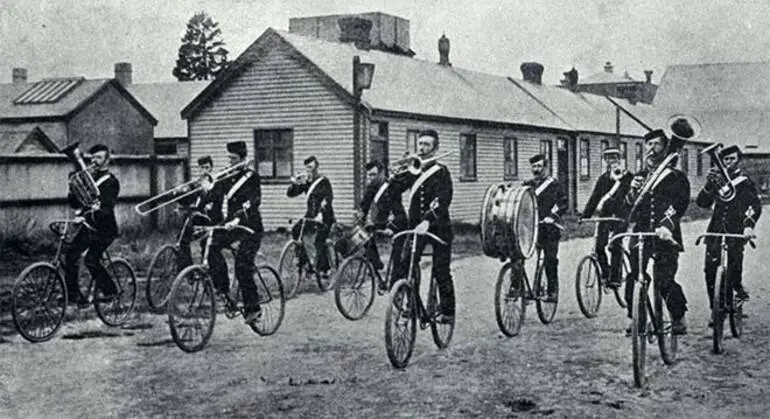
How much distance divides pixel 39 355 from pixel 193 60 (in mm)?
32257

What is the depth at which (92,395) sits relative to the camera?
275 inches

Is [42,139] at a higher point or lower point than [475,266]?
higher

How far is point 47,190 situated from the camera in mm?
18156

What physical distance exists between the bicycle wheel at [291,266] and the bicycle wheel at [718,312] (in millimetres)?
5678

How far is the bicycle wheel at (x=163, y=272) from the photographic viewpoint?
10898 mm

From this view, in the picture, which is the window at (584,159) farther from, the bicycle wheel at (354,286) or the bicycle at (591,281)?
the bicycle wheel at (354,286)

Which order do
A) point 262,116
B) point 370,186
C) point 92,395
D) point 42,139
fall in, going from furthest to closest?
point 42,139 < point 262,116 < point 370,186 < point 92,395

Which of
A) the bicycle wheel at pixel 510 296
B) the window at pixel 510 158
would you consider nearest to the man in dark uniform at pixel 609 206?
the bicycle wheel at pixel 510 296

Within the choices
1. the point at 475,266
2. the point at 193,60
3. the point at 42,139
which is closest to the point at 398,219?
the point at 475,266

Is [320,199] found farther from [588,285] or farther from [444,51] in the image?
[444,51]

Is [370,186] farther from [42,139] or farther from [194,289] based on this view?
[42,139]

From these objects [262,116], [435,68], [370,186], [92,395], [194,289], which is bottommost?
[92,395]

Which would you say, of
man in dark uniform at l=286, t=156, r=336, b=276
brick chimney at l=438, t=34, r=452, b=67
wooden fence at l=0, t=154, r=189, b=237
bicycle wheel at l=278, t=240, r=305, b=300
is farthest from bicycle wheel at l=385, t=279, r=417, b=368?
brick chimney at l=438, t=34, r=452, b=67

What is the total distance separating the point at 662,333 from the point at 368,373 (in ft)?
7.87
